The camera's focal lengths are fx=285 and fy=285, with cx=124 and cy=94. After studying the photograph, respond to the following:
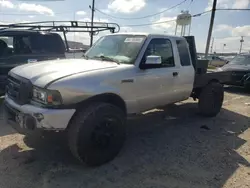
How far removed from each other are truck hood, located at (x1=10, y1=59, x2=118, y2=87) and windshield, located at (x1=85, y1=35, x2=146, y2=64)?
28 centimetres

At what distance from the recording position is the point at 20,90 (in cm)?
379

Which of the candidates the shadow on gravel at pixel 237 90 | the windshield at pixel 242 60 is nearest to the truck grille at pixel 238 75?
the shadow on gravel at pixel 237 90

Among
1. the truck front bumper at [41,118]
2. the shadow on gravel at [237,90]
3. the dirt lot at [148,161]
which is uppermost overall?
the truck front bumper at [41,118]

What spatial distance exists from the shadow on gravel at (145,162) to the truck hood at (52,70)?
2.57 feet

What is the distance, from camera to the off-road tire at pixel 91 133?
3.67 metres

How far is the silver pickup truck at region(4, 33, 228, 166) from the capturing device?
3.55 meters

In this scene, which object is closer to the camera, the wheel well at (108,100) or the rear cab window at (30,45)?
the wheel well at (108,100)

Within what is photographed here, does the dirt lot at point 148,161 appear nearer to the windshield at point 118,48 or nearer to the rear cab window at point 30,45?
the windshield at point 118,48

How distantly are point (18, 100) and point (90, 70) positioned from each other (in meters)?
1.04

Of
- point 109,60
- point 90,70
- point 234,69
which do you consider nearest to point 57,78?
point 90,70

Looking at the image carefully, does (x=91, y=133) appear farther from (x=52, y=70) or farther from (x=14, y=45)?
(x=14, y=45)

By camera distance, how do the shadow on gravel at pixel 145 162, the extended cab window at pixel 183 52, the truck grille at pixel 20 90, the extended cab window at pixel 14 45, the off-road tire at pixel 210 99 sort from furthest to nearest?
the extended cab window at pixel 14 45, the off-road tire at pixel 210 99, the extended cab window at pixel 183 52, the truck grille at pixel 20 90, the shadow on gravel at pixel 145 162

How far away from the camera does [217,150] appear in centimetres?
478

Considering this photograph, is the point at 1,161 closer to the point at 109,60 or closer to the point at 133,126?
the point at 109,60
